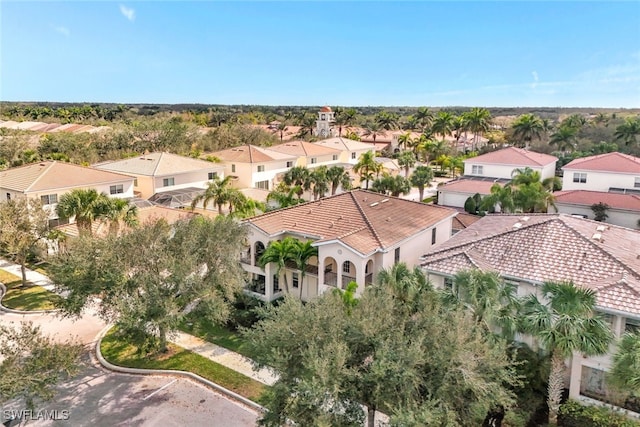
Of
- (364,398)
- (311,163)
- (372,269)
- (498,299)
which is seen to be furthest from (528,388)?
(311,163)

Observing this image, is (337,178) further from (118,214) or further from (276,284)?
(118,214)

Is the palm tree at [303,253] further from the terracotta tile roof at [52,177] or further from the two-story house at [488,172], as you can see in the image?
the two-story house at [488,172]

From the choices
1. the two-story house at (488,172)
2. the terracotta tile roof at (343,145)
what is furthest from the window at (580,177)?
the terracotta tile roof at (343,145)

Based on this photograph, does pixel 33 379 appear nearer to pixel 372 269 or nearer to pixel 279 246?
pixel 279 246

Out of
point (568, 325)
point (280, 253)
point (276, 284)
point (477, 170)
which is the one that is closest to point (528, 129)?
point (477, 170)

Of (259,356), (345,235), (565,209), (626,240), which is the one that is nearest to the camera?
(259,356)

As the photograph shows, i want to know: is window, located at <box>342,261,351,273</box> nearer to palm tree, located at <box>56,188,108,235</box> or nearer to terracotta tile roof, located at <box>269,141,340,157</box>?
palm tree, located at <box>56,188,108,235</box>
